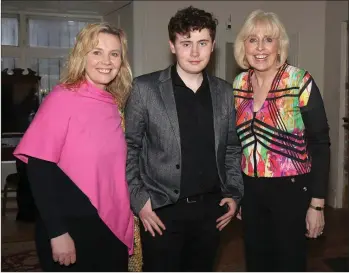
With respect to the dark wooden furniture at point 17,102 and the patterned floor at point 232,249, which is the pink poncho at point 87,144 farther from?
the dark wooden furniture at point 17,102

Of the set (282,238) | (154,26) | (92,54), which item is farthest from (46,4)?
(282,238)

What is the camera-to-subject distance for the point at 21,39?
A: 247 inches

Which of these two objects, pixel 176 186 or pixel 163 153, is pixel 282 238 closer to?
pixel 176 186

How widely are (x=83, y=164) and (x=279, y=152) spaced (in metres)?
0.84

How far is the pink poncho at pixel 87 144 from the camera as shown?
62.1 inches

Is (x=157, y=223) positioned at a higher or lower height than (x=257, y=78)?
lower

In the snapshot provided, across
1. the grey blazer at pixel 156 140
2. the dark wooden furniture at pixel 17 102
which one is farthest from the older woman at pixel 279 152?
the dark wooden furniture at pixel 17 102

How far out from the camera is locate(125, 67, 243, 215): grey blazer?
179cm

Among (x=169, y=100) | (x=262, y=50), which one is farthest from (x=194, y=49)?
(x=262, y=50)

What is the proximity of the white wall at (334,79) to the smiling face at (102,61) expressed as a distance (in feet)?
13.6

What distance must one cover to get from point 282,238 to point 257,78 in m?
0.74

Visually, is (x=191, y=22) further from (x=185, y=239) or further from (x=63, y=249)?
(x=63, y=249)

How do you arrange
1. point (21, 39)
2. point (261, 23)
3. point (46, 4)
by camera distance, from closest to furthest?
point (261, 23), point (46, 4), point (21, 39)

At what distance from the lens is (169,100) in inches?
71.4
